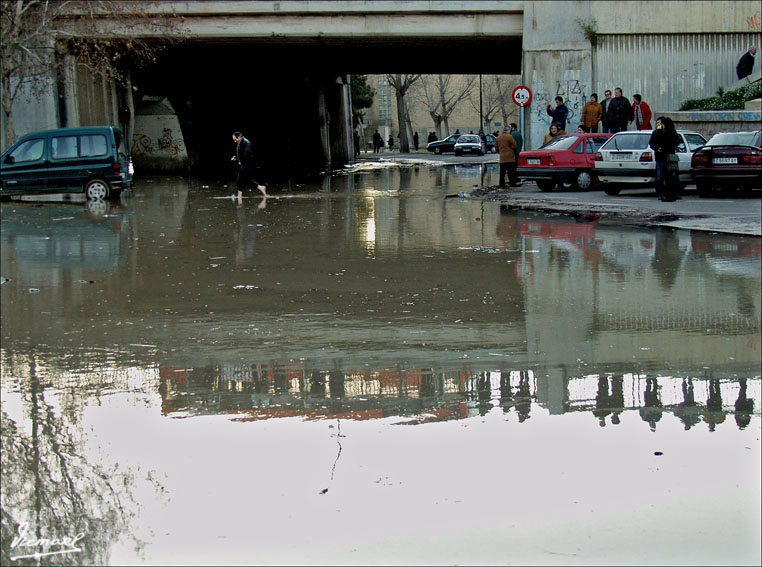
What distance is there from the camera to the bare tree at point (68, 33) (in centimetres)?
3000

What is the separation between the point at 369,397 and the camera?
6340 mm

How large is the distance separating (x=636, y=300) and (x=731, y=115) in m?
18.4

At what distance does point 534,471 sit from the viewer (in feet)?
16.5

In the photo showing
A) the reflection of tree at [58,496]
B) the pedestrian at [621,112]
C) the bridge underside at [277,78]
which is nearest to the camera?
the reflection of tree at [58,496]

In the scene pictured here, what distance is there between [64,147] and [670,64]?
732 inches

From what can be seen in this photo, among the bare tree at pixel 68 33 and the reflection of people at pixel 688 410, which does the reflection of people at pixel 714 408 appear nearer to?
the reflection of people at pixel 688 410

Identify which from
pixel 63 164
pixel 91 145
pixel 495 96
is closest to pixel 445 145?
pixel 495 96

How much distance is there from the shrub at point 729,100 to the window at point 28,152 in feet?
60.4

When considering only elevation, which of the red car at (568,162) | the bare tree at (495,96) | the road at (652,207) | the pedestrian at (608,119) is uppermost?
the bare tree at (495,96)

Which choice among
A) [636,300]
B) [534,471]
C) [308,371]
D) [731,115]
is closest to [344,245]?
[636,300]

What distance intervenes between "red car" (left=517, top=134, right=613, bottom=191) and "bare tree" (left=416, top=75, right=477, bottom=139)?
68159 millimetres

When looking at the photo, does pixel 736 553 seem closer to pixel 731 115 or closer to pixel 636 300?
pixel 636 300

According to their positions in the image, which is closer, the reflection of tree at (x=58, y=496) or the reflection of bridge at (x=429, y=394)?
the reflection of tree at (x=58, y=496)

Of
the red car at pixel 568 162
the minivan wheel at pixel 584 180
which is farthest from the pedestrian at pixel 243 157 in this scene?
the minivan wheel at pixel 584 180
